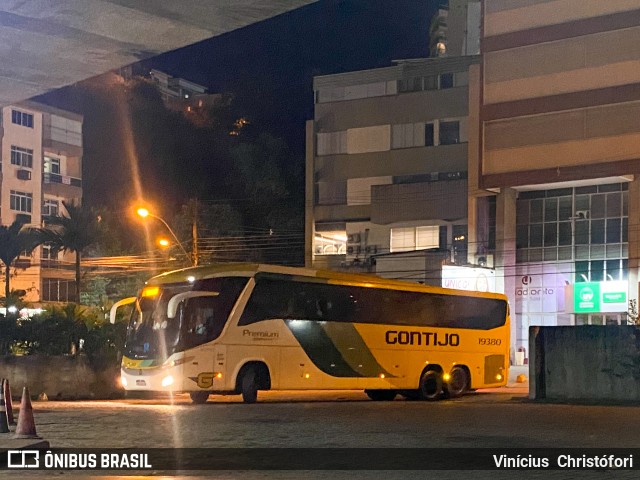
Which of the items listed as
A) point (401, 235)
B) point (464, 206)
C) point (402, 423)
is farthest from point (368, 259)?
point (402, 423)

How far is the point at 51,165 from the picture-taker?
68.2 meters

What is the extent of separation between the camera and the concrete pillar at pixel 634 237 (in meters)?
48.3

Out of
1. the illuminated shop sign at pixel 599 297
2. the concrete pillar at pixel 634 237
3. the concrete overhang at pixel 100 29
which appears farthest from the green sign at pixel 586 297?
the concrete overhang at pixel 100 29

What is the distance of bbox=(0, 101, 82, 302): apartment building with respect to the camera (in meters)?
64.2

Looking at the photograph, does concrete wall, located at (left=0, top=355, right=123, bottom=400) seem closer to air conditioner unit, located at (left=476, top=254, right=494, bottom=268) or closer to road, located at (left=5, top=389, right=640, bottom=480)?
road, located at (left=5, top=389, right=640, bottom=480)

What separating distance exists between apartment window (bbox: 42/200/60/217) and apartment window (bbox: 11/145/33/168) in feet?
11.2

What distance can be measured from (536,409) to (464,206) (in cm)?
3606

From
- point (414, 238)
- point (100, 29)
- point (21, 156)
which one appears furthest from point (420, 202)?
point (100, 29)

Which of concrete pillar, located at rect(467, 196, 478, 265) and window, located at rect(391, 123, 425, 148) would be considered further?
window, located at rect(391, 123, 425, 148)

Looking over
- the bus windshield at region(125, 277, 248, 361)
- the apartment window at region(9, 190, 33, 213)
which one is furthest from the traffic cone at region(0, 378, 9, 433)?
the apartment window at region(9, 190, 33, 213)

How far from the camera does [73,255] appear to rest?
227 feet

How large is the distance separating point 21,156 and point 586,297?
124ft

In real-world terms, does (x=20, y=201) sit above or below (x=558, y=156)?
below

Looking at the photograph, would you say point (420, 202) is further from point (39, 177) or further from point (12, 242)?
point (39, 177)
